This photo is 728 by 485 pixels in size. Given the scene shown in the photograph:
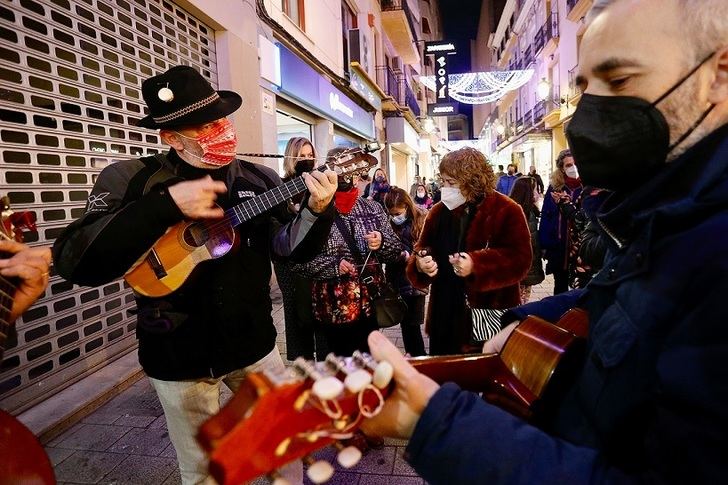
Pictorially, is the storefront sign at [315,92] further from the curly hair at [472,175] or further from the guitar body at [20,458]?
the guitar body at [20,458]

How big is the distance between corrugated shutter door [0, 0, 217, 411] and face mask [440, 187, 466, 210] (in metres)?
3.53

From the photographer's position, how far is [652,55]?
94 cm

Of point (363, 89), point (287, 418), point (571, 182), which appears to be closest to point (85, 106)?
point (287, 418)

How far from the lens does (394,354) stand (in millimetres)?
920

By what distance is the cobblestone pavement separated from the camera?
2939 millimetres

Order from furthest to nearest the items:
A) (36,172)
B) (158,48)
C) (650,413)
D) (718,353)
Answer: (158,48)
(36,172)
(650,413)
(718,353)

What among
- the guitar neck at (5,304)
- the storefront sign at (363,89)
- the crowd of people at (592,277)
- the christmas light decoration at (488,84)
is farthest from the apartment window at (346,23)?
the guitar neck at (5,304)

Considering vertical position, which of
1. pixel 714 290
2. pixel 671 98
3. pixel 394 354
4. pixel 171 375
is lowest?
pixel 171 375

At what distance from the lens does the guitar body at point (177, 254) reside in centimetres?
202

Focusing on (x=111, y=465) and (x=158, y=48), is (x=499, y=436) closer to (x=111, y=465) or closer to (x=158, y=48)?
(x=111, y=465)

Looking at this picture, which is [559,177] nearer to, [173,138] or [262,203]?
[262,203]

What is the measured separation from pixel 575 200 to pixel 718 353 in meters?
4.68

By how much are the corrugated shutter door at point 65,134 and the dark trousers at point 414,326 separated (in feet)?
10.1

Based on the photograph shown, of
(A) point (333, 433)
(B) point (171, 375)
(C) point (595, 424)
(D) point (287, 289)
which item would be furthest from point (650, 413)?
(D) point (287, 289)
